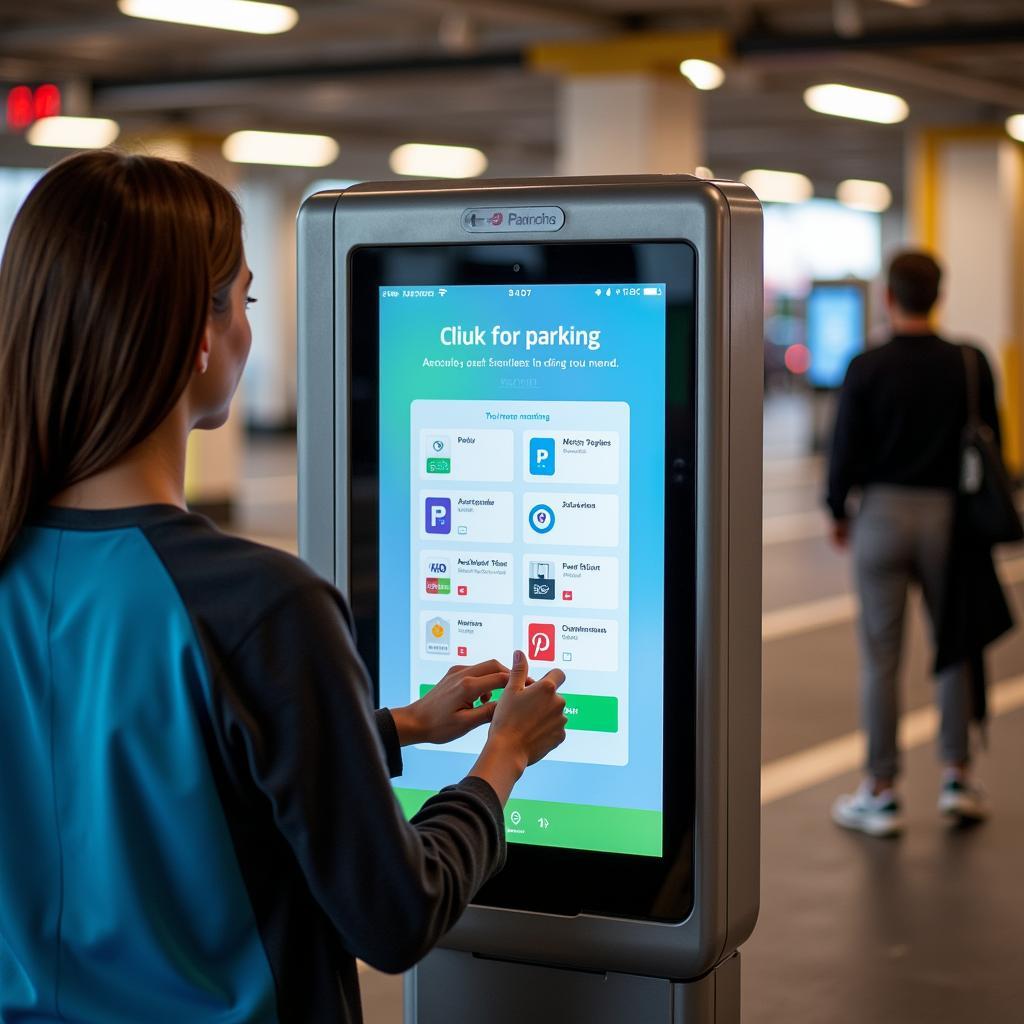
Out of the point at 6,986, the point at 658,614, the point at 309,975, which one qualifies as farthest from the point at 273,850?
the point at 658,614

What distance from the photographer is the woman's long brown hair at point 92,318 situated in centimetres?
138

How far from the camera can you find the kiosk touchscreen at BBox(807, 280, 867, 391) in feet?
59.2

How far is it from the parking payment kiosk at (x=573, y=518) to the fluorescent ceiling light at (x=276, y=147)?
1354cm

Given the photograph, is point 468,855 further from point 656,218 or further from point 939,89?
point 939,89

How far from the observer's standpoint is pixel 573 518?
82.0 inches

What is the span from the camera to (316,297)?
2197 mm

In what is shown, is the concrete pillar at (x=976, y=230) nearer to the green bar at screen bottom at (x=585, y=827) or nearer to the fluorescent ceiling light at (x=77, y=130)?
the fluorescent ceiling light at (x=77, y=130)

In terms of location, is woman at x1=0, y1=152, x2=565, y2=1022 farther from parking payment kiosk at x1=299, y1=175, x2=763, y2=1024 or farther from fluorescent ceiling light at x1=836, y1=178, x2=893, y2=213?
fluorescent ceiling light at x1=836, y1=178, x2=893, y2=213

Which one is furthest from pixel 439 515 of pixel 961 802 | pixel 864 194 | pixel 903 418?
pixel 864 194

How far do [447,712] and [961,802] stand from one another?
3.84m

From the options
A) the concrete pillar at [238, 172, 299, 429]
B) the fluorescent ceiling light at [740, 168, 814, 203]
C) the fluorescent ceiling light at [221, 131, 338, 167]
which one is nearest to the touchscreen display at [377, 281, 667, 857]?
the fluorescent ceiling light at [221, 131, 338, 167]

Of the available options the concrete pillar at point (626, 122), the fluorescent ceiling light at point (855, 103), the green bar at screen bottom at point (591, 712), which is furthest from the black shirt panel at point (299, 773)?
the fluorescent ceiling light at point (855, 103)

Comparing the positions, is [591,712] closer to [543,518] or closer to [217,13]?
[543,518]

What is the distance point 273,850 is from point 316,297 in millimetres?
969
